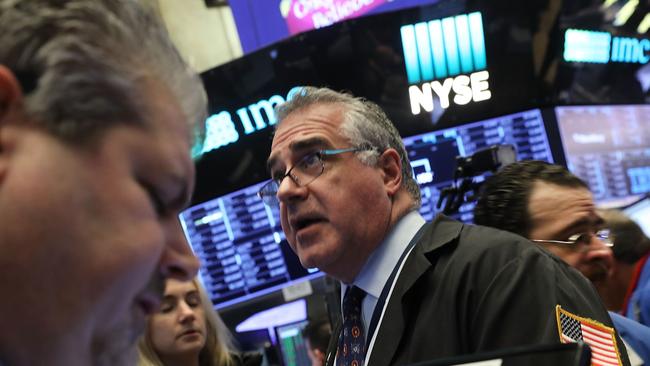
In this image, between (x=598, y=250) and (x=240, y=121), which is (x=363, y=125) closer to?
(x=598, y=250)

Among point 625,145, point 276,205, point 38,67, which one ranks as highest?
point 38,67

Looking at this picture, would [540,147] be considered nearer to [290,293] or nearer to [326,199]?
[290,293]

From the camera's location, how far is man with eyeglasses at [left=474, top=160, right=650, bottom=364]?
2273 mm

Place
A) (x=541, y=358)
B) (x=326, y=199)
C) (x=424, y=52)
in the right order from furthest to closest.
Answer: (x=424, y=52)
(x=326, y=199)
(x=541, y=358)

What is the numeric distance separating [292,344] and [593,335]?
4013 mm

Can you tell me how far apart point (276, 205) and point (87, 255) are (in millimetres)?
1905

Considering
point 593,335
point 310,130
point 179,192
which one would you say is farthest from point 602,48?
point 179,192

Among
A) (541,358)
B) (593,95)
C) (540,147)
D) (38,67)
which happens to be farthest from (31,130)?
(593,95)

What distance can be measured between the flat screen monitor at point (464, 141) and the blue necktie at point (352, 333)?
2985 mm

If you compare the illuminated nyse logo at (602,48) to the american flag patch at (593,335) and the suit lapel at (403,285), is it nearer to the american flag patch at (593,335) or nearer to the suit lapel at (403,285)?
the suit lapel at (403,285)

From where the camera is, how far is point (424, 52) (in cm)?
465

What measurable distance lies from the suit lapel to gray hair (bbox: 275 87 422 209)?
347mm

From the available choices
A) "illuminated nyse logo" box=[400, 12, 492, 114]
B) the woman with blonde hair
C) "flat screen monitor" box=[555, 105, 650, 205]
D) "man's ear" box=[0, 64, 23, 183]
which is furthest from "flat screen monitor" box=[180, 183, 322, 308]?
"man's ear" box=[0, 64, 23, 183]

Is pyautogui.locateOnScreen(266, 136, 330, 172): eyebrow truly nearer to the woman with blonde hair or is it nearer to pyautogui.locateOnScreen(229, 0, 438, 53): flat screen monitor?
the woman with blonde hair
